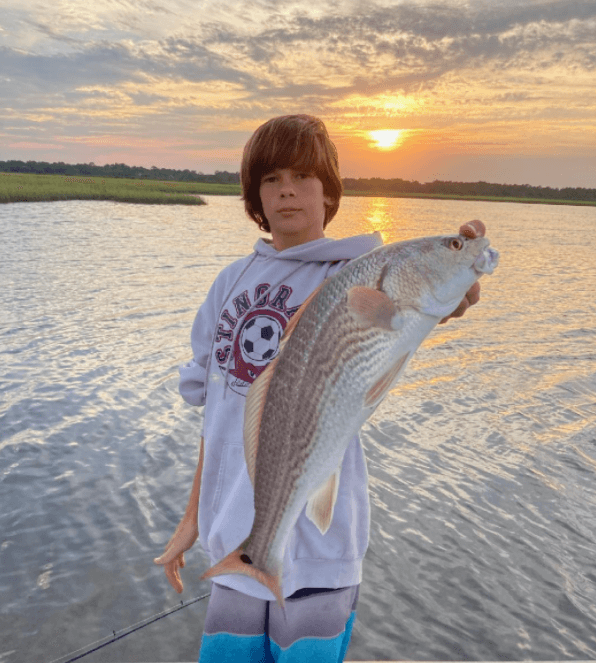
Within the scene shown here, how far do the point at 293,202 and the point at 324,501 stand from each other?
130cm

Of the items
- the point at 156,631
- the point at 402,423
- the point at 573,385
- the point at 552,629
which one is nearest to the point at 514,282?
the point at 573,385

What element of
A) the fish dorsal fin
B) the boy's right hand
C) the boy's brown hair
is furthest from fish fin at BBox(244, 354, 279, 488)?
the boy's brown hair

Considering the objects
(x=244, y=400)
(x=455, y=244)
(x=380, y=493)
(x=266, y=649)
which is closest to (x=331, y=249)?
(x=244, y=400)

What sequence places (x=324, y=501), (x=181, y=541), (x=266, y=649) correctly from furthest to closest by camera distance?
(x=181, y=541) → (x=266, y=649) → (x=324, y=501)

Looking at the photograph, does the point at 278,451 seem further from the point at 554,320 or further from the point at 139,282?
the point at 139,282

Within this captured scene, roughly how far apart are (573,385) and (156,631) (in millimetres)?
9355

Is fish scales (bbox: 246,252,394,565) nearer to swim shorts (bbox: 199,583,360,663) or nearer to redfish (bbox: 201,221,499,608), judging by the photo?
redfish (bbox: 201,221,499,608)

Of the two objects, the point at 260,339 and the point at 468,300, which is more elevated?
the point at 468,300

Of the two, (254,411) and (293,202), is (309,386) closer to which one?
(254,411)

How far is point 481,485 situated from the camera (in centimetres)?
725

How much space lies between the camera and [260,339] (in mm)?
2479

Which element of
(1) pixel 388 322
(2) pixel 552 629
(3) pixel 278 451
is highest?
(1) pixel 388 322

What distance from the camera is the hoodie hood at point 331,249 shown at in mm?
2420

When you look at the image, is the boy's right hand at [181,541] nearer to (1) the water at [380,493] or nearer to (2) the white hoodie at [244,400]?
(2) the white hoodie at [244,400]
